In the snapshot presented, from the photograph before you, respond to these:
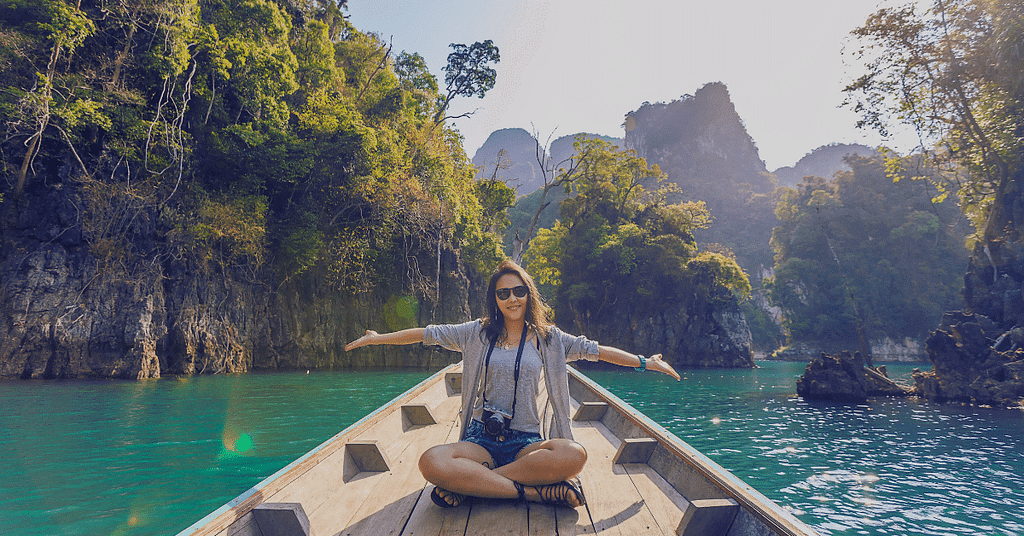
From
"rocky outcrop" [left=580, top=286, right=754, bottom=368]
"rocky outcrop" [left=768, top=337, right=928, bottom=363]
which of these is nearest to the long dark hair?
"rocky outcrop" [left=580, top=286, right=754, bottom=368]

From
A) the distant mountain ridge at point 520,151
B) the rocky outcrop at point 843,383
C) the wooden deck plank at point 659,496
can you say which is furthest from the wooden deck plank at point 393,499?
the distant mountain ridge at point 520,151

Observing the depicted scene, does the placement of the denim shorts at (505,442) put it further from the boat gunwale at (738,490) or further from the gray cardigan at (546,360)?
the boat gunwale at (738,490)

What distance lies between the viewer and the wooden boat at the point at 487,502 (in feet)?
6.47

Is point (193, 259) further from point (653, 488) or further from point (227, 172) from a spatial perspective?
point (653, 488)

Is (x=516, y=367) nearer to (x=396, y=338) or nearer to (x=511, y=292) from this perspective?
(x=511, y=292)

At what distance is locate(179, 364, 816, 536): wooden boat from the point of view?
1.97 m

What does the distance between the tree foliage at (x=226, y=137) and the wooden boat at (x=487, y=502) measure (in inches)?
539

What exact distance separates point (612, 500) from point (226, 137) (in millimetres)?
16286

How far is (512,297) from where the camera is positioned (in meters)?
2.71

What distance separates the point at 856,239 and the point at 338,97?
134 ft

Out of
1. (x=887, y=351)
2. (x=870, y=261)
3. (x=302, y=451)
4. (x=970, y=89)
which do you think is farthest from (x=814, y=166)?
(x=302, y=451)

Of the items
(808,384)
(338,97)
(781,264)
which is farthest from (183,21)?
(781,264)

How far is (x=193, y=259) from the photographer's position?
14.5m

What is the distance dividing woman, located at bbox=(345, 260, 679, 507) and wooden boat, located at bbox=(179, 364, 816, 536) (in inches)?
5.4
